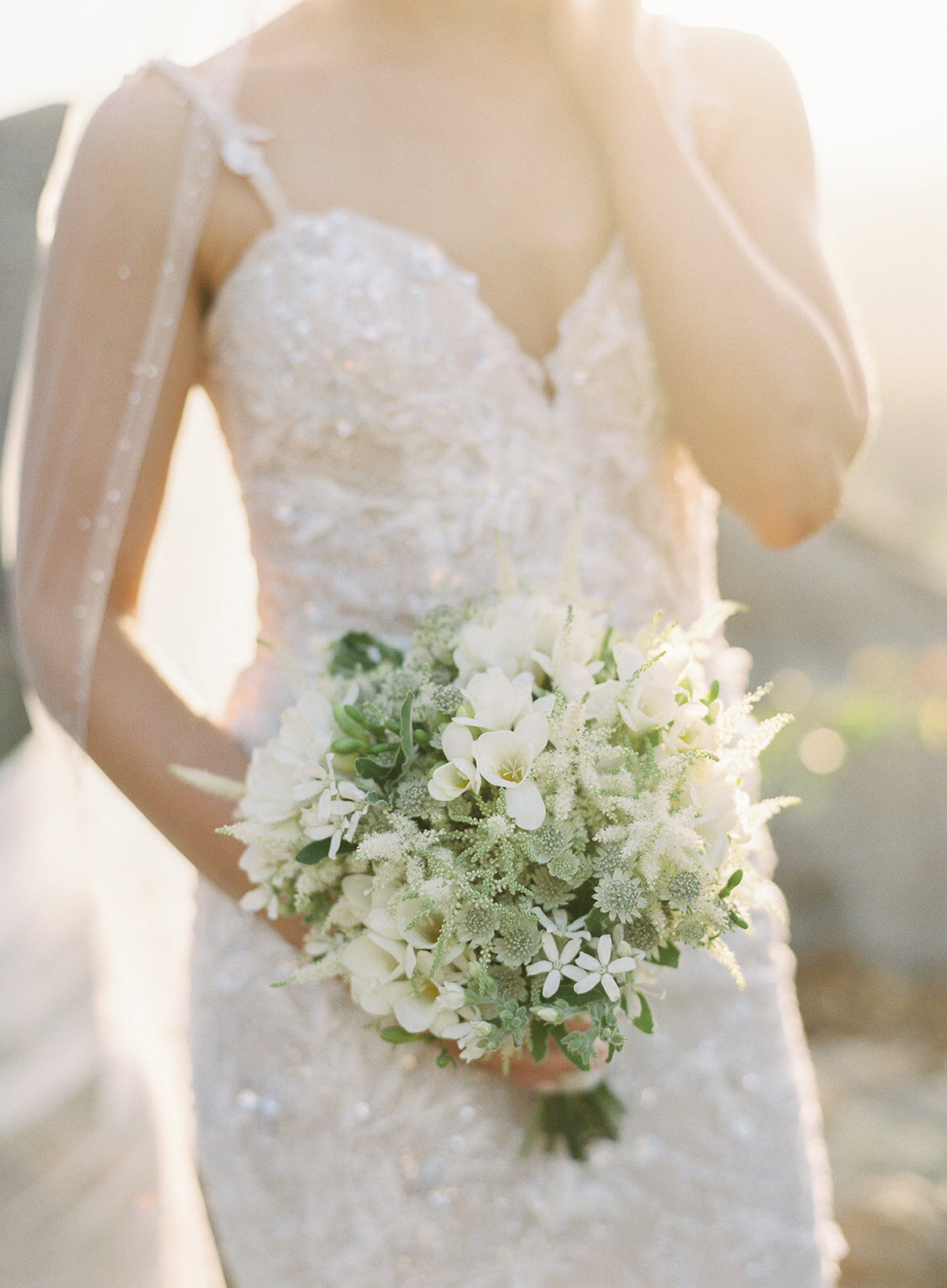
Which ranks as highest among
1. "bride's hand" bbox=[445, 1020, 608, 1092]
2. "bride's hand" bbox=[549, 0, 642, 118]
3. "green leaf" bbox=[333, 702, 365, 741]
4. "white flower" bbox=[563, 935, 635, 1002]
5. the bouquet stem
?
"bride's hand" bbox=[549, 0, 642, 118]

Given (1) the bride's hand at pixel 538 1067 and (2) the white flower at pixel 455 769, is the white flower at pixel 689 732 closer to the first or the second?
(2) the white flower at pixel 455 769

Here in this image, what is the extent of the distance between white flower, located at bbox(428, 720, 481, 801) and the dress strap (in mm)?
786

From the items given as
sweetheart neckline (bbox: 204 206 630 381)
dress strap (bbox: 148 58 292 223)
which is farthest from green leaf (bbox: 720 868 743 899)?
dress strap (bbox: 148 58 292 223)

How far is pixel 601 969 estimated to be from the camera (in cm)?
87

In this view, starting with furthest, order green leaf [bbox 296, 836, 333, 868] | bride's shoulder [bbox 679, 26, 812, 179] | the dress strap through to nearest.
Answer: bride's shoulder [bbox 679, 26, 812, 179] < the dress strap < green leaf [bbox 296, 836, 333, 868]

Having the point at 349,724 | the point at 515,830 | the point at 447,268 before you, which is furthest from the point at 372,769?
the point at 447,268

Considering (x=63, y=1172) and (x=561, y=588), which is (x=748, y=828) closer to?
(x=561, y=588)

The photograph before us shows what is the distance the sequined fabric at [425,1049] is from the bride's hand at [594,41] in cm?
24

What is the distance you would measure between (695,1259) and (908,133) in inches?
81.2

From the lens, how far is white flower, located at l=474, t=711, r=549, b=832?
2.84 feet

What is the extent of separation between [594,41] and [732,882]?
110cm

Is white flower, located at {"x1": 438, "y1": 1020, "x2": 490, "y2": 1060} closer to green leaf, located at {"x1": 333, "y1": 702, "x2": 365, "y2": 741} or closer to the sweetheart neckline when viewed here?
green leaf, located at {"x1": 333, "y1": 702, "x2": 365, "y2": 741}

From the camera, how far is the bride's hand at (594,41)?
137 cm

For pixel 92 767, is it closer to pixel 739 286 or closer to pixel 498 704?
pixel 498 704
